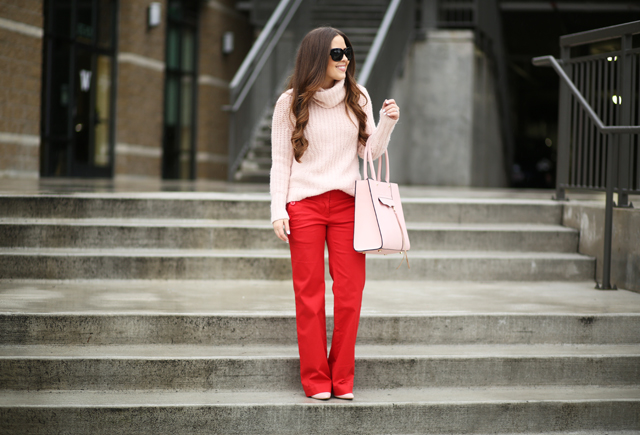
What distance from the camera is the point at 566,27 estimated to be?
1812 centimetres

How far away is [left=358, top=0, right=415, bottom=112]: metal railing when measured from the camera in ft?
32.5

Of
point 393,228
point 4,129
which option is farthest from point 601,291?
point 4,129

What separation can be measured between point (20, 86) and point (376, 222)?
9.90 metres

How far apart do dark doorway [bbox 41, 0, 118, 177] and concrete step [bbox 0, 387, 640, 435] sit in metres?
9.79

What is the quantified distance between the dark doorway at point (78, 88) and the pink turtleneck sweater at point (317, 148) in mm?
10169

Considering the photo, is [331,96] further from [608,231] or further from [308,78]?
[608,231]

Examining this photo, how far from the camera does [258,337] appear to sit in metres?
3.90

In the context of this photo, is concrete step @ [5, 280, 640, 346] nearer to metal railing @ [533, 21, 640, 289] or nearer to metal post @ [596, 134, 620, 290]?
metal post @ [596, 134, 620, 290]

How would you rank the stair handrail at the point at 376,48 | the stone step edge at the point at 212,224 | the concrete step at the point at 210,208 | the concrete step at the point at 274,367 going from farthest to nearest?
Result: the stair handrail at the point at 376,48 → the concrete step at the point at 210,208 → the stone step edge at the point at 212,224 → the concrete step at the point at 274,367

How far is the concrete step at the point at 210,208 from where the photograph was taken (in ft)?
17.9

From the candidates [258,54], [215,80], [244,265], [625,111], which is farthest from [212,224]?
[215,80]

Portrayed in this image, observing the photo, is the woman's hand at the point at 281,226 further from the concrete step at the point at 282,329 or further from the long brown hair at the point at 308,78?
the concrete step at the point at 282,329

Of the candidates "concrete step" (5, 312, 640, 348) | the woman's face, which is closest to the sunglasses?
the woman's face

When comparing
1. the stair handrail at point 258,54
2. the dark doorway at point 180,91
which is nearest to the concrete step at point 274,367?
the stair handrail at point 258,54
